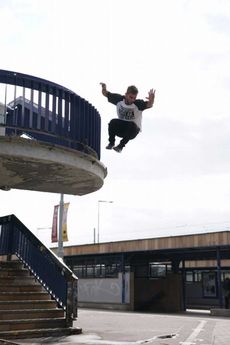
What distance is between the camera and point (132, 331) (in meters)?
12.2

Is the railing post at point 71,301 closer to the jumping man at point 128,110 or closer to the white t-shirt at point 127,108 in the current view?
the jumping man at point 128,110

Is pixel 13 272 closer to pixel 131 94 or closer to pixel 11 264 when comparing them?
pixel 11 264

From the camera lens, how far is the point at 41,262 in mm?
12375

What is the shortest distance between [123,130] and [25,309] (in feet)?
16.1

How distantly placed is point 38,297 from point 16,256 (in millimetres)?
2166

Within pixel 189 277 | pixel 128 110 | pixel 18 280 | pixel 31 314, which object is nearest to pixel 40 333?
pixel 31 314

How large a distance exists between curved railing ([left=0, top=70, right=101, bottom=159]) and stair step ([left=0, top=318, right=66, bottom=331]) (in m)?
3.76

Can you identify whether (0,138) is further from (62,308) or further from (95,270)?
(95,270)

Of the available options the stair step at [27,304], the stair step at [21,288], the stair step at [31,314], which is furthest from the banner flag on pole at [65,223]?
the stair step at [31,314]

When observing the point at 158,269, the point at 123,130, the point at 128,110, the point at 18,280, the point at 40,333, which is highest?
the point at 128,110

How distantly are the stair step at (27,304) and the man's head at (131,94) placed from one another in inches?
213

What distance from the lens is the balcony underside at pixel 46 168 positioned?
31.6ft

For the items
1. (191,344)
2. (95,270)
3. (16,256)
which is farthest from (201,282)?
(191,344)

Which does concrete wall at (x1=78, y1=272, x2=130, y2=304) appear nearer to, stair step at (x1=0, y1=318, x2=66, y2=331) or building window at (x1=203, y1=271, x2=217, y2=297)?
building window at (x1=203, y1=271, x2=217, y2=297)
